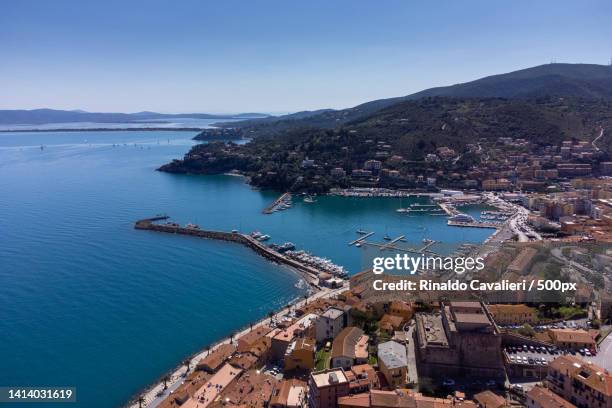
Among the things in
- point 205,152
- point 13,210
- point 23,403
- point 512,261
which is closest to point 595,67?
point 205,152

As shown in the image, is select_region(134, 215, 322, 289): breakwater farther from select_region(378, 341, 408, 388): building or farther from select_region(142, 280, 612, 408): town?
select_region(378, 341, 408, 388): building

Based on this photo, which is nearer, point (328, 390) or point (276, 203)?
point (328, 390)

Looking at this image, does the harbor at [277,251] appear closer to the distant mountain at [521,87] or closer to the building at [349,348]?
the building at [349,348]

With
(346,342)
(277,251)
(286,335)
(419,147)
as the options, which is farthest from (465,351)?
(419,147)

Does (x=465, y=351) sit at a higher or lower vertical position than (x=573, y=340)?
higher

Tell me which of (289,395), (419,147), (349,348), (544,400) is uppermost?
(419,147)

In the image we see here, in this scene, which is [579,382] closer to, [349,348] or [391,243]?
[349,348]
